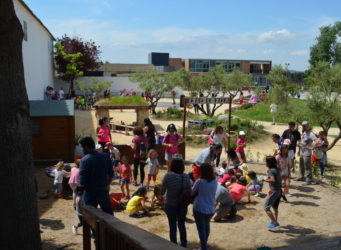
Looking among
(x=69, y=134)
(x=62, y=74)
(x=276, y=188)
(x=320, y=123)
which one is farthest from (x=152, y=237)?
(x=62, y=74)

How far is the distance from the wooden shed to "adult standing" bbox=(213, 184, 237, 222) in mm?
6336

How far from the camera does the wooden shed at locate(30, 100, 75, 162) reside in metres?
12.0

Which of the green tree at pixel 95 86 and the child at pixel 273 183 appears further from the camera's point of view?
the green tree at pixel 95 86

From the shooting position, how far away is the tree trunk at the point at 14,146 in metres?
3.81

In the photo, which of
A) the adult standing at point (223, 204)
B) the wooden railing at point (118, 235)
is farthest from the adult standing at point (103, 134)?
the wooden railing at point (118, 235)

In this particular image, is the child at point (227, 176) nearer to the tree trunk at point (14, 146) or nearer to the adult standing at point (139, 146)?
the adult standing at point (139, 146)

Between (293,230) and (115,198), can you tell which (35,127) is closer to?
(115,198)

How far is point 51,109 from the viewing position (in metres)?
12.7

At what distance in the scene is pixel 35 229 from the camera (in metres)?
4.10

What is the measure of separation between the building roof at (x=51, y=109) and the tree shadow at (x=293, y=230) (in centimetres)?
763

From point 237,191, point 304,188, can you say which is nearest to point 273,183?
point 237,191

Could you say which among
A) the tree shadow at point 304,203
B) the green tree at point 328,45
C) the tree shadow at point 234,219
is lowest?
the tree shadow at point 234,219

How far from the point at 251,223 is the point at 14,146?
503 cm

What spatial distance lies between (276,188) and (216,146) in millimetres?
1798
